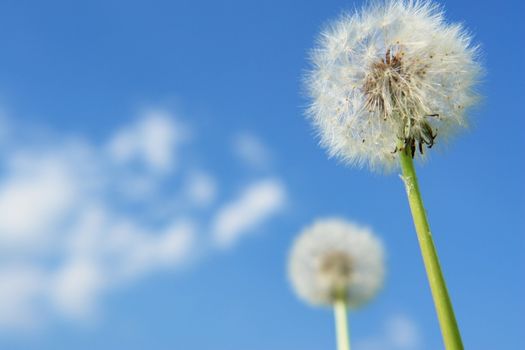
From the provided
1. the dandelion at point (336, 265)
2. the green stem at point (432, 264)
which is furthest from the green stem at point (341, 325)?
the green stem at point (432, 264)

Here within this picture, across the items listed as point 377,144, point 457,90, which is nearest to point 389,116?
point 377,144

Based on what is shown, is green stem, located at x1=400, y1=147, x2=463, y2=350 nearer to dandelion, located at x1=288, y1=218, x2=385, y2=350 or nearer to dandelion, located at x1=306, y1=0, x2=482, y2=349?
dandelion, located at x1=306, y1=0, x2=482, y2=349

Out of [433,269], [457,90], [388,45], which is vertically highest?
[388,45]

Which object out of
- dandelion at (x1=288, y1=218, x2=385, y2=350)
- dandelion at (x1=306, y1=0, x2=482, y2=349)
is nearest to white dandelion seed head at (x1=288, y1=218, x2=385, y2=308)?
dandelion at (x1=288, y1=218, x2=385, y2=350)

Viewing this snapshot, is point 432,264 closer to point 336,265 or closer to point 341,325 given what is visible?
point 341,325

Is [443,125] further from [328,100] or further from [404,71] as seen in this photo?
[328,100]

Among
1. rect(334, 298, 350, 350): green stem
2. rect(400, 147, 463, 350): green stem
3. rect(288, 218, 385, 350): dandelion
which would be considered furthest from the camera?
rect(288, 218, 385, 350): dandelion

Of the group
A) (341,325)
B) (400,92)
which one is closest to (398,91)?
(400,92)

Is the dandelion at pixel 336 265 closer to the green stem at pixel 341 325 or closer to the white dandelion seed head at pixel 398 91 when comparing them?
the green stem at pixel 341 325
